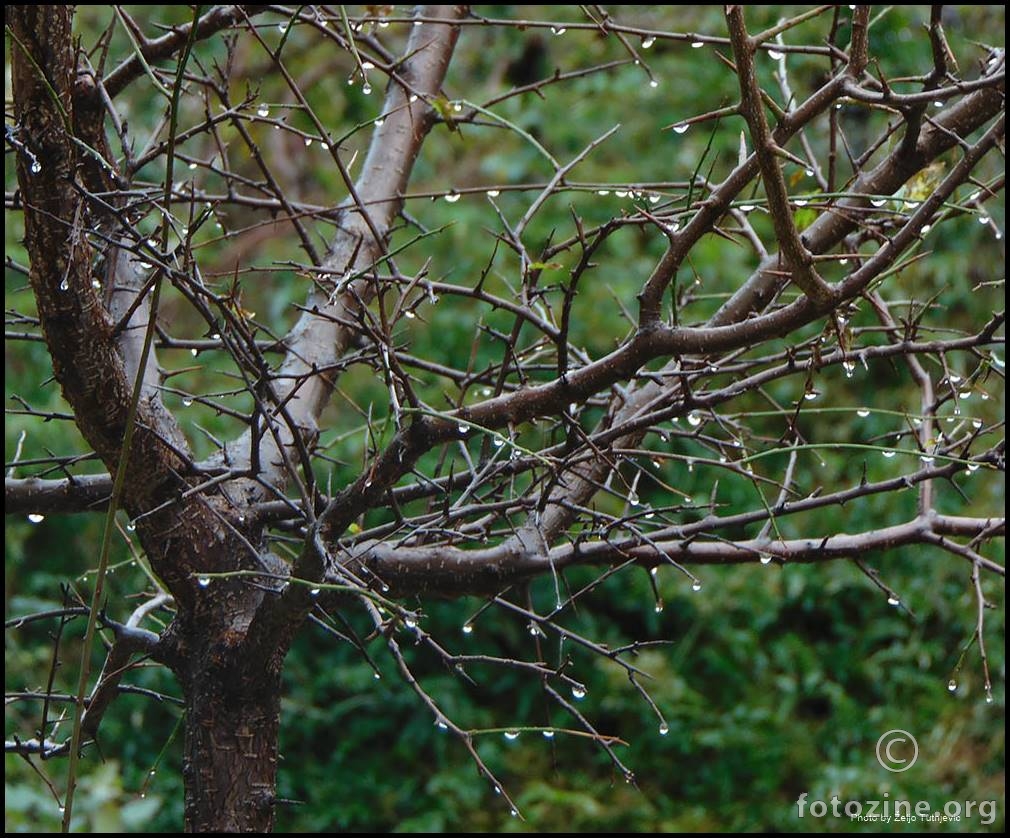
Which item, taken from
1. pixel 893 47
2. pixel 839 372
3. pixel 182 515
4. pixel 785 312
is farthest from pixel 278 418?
pixel 893 47

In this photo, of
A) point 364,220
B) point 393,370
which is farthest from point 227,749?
point 364,220

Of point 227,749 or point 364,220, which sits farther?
point 364,220

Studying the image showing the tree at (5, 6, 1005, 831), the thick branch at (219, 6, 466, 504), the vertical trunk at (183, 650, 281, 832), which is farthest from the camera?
the thick branch at (219, 6, 466, 504)

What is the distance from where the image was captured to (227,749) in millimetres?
1442

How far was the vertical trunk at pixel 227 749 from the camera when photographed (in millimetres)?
1436

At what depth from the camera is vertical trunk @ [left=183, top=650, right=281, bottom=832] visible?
1436 mm

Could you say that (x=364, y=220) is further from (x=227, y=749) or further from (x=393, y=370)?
(x=227, y=749)

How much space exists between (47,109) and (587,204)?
2.98 meters

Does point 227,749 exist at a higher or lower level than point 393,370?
lower

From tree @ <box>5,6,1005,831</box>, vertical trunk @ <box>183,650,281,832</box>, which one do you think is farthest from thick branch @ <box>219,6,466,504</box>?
vertical trunk @ <box>183,650,281,832</box>

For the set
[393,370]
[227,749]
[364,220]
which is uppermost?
[364,220]

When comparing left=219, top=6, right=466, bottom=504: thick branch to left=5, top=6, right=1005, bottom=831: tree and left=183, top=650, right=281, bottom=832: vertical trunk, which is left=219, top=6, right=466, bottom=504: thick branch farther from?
left=183, top=650, right=281, bottom=832: vertical trunk

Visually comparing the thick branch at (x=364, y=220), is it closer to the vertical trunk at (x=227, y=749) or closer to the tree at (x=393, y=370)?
the tree at (x=393, y=370)

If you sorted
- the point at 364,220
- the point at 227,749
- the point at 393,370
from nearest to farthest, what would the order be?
the point at 393,370, the point at 227,749, the point at 364,220
